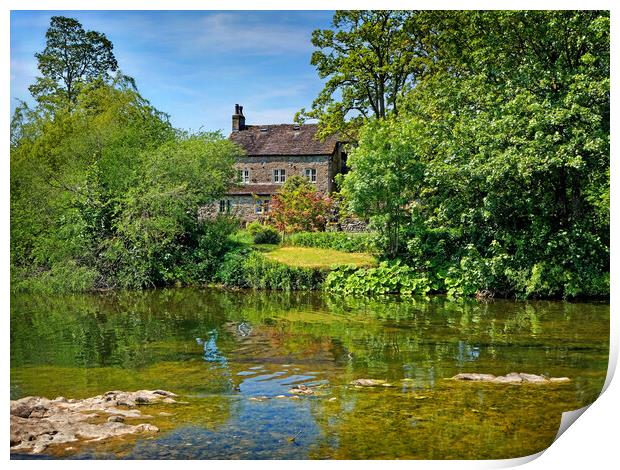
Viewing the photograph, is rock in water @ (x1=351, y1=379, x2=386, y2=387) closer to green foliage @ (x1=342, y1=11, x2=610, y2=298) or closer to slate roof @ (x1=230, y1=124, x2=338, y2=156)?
green foliage @ (x1=342, y1=11, x2=610, y2=298)

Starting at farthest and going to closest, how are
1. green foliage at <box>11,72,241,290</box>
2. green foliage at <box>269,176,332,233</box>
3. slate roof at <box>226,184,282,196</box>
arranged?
green foliage at <box>269,176,332,233</box>, slate roof at <box>226,184,282,196</box>, green foliage at <box>11,72,241,290</box>

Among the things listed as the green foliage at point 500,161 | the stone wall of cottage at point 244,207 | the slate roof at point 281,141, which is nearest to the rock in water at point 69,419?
the green foliage at point 500,161

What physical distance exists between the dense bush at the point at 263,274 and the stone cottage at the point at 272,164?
1672 millimetres

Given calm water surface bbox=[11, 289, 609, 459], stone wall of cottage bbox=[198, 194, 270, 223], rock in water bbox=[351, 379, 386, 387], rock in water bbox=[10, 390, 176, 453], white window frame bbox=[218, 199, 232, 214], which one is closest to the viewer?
rock in water bbox=[10, 390, 176, 453]

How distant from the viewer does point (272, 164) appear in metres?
16.7

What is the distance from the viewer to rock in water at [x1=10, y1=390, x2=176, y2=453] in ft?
17.4

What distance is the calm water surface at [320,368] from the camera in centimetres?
545

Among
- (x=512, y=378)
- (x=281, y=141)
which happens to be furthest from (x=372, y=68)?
(x=512, y=378)

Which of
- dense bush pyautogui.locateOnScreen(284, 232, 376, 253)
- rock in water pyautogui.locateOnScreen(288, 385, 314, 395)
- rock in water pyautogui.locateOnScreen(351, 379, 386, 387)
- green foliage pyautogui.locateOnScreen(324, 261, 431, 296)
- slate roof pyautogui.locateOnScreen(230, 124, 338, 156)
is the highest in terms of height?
slate roof pyautogui.locateOnScreen(230, 124, 338, 156)

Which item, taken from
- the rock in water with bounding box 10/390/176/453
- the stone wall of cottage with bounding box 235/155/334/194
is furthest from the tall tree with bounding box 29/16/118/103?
the stone wall of cottage with bounding box 235/155/334/194

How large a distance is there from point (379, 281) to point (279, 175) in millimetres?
4271

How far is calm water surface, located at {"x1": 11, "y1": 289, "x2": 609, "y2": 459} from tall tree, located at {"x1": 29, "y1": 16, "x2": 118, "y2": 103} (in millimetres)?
2649

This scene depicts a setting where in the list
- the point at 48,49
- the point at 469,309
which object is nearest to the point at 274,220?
A: the point at 469,309
